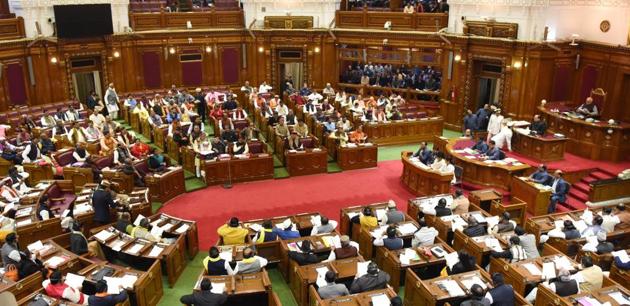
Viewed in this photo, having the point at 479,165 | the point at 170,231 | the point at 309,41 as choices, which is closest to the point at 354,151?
the point at 479,165

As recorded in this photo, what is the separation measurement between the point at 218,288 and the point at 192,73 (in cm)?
1703

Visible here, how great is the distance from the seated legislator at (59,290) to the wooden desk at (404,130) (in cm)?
1208

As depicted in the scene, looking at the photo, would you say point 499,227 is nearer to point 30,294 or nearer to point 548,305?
point 548,305

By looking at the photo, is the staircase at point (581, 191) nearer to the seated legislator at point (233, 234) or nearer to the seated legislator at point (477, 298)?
the seated legislator at point (477, 298)

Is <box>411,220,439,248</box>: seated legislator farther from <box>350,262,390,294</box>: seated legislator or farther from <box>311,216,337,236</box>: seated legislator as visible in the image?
<box>350,262,390,294</box>: seated legislator

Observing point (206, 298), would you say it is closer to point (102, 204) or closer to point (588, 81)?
point (102, 204)

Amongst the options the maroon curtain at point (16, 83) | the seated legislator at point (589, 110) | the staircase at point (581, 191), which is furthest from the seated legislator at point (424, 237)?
the maroon curtain at point (16, 83)

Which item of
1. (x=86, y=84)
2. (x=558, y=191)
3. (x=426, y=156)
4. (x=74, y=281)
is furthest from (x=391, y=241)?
(x=86, y=84)

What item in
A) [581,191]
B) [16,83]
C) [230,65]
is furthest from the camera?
Result: [230,65]

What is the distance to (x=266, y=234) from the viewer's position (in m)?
10.6

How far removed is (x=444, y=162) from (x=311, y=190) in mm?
3729

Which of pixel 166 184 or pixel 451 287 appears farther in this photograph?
pixel 166 184

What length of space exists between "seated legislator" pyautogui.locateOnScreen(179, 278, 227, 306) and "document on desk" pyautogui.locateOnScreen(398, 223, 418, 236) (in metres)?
→ 4.12

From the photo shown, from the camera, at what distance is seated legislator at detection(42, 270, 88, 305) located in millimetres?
8414
